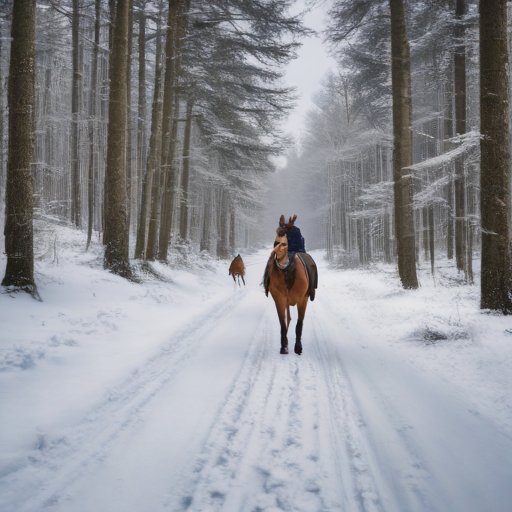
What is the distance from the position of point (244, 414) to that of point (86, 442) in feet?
4.61

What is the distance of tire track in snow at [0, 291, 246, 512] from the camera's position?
2.21 meters

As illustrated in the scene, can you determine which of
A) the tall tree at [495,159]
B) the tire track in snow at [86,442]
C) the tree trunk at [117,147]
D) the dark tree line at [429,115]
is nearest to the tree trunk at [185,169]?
the tree trunk at [117,147]

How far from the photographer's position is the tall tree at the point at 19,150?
5.79 metres

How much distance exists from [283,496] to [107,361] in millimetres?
3326

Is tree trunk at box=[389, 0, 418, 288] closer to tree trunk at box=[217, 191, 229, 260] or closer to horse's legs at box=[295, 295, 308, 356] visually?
horse's legs at box=[295, 295, 308, 356]

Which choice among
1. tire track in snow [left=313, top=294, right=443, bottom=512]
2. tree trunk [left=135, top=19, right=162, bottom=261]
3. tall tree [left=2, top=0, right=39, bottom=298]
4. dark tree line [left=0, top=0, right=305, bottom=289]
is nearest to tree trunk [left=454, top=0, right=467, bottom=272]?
dark tree line [left=0, top=0, right=305, bottom=289]

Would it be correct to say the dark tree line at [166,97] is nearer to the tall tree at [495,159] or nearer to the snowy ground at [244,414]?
the snowy ground at [244,414]

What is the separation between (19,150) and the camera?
5812 mm

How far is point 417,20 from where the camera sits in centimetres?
1342

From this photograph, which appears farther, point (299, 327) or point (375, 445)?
point (299, 327)

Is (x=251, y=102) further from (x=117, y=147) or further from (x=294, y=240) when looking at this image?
(x=294, y=240)

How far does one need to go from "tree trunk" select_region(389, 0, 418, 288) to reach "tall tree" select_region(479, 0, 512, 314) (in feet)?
12.8

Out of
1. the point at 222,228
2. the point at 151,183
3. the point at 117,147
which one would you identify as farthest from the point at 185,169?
the point at 117,147

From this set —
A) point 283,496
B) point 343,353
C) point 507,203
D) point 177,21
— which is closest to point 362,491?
point 283,496
